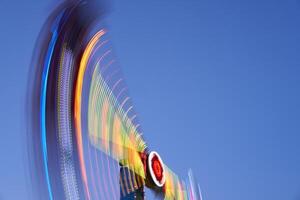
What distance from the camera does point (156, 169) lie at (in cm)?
2009

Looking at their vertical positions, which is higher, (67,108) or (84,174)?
(67,108)

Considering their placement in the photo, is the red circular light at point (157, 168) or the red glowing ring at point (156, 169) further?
the red circular light at point (157, 168)

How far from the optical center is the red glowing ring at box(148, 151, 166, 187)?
64.6 ft

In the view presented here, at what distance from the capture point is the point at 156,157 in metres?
20.3

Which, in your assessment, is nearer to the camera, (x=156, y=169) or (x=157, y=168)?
(x=156, y=169)

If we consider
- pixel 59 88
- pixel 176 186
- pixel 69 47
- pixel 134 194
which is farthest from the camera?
pixel 176 186

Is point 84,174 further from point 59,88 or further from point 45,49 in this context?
point 45,49

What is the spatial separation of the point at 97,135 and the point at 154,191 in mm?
6413

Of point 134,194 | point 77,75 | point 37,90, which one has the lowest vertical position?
point 134,194

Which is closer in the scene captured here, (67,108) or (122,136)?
(67,108)

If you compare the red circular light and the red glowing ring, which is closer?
the red glowing ring

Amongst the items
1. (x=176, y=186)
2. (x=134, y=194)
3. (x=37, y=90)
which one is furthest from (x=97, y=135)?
(x=176, y=186)

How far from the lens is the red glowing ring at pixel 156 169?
19681 mm

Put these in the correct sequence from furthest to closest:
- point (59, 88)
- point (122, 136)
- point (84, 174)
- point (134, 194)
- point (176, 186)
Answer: point (176, 186)
point (134, 194)
point (122, 136)
point (59, 88)
point (84, 174)
